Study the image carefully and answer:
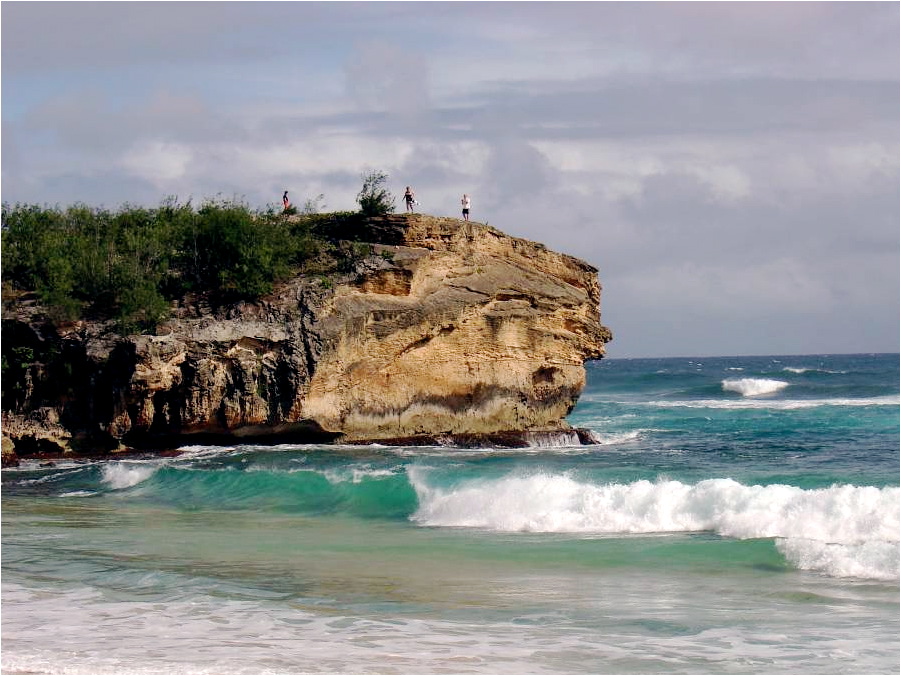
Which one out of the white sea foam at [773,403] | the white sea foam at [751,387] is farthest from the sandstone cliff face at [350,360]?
the white sea foam at [751,387]

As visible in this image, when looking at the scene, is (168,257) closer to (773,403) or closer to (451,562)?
(451,562)

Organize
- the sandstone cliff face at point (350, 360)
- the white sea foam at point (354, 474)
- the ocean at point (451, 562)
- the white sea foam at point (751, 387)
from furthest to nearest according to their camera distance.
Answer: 1. the white sea foam at point (751, 387)
2. the sandstone cliff face at point (350, 360)
3. the white sea foam at point (354, 474)
4. the ocean at point (451, 562)

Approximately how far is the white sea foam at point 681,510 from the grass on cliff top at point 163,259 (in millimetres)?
9489

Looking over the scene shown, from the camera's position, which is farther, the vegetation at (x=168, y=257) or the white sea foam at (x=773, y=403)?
the white sea foam at (x=773, y=403)

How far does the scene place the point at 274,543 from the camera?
1616cm

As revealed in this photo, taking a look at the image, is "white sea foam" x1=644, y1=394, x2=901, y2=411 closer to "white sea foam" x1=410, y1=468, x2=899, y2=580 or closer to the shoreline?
the shoreline

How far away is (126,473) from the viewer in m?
23.1

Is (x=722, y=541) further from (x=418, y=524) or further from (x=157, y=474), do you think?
(x=157, y=474)

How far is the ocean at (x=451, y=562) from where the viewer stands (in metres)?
9.95

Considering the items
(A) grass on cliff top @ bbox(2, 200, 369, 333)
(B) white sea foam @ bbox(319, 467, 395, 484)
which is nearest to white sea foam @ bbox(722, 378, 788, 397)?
(A) grass on cliff top @ bbox(2, 200, 369, 333)

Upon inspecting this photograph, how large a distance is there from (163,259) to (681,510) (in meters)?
16.4

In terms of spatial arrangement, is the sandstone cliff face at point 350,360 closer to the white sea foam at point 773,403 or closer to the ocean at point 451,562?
the ocean at point 451,562

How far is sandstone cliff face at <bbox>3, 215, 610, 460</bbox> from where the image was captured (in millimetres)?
25562

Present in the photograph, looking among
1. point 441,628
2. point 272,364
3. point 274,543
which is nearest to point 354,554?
point 274,543
